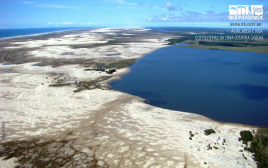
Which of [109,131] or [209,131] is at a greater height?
[109,131]

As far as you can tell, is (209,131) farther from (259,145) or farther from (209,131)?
(259,145)

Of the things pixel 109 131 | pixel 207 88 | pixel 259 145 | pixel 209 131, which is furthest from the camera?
pixel 207 88

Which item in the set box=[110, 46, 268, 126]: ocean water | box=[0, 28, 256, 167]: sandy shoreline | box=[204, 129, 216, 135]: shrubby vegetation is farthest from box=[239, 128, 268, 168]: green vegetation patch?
box=[110, 46, 268, 126]: ocean water

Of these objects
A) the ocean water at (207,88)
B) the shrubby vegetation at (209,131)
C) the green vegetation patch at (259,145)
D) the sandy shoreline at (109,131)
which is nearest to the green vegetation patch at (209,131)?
the shrubby vegetation at (209,131)

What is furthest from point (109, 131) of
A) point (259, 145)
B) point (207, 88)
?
point (207, 88)

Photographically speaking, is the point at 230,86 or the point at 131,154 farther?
the point at 230,86

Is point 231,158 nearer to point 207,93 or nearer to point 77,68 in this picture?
point 207,93

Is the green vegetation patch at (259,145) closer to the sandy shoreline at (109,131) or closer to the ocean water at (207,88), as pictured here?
the sandy shoreline at (109,131)

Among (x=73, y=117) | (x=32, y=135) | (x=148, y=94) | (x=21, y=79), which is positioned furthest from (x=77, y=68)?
(x=32, y=135)
